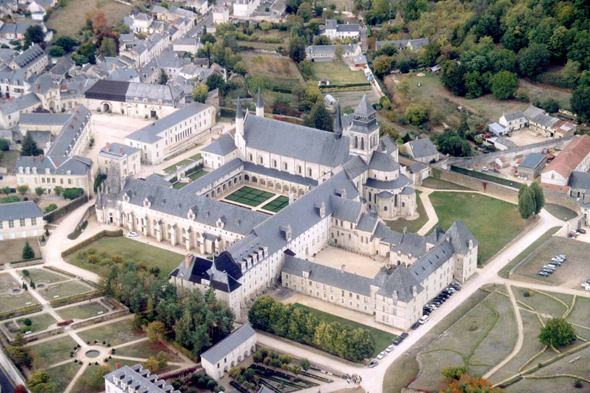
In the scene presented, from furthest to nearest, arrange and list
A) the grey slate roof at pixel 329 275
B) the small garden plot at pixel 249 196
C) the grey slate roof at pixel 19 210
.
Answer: the small garden plot at pixel 249 196, the grey slate roof at pixel 19 210, the grey slate roof at pixel 329 275

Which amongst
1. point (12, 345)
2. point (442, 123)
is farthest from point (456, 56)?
point (12, 345)

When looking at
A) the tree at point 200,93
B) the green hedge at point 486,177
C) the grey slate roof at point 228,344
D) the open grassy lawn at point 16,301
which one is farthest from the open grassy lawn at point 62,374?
the tree at point 200,93

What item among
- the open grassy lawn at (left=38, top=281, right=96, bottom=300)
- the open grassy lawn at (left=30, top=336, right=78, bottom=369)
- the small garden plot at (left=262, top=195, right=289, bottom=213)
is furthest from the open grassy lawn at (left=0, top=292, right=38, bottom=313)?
the small garden plot at (left=262, top=195, right=289, bottom=213)

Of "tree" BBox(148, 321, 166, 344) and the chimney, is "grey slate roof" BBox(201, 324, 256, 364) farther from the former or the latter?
the chimney

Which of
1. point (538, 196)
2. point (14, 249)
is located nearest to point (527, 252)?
point (538, 196)

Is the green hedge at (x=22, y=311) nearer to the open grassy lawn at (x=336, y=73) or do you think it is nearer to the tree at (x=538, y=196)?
the tree at (x=538, y=196)

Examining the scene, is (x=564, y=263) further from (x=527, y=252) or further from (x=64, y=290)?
(x=64, y=290)

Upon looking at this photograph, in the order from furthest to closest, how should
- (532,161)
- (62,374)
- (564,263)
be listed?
(532,161) → (564,263) → (62,374)
